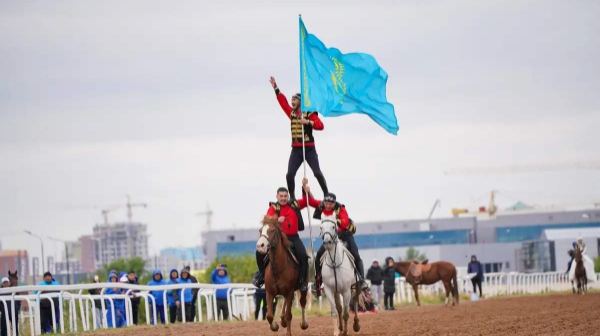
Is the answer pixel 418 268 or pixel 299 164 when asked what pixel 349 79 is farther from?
pixel 418 268

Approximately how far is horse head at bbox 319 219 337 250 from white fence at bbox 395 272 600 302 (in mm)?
25827

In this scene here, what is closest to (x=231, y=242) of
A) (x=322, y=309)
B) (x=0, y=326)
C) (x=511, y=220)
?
(x=511, y=220)

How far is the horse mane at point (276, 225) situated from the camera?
1911 centimetres

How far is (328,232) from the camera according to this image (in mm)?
19125

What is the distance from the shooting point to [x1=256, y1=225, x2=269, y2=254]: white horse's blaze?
18.4 m

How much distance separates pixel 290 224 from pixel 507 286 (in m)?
31.1

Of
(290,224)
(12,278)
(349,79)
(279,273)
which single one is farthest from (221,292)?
(279,273)

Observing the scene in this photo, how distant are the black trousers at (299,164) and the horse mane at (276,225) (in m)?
0.84

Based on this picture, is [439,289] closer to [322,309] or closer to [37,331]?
[322,309]

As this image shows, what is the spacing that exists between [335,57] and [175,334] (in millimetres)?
6583

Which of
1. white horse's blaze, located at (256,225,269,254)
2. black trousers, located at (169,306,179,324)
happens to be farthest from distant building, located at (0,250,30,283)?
white horse's blaze, located at (256,225,269,254)

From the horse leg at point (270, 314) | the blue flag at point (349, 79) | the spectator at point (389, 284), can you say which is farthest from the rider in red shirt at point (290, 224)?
the spectator at point (389, 284)

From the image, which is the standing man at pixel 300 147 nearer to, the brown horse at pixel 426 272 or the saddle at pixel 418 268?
the brown horse at pixel 426 272

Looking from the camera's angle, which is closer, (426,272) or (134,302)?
(134,302)
